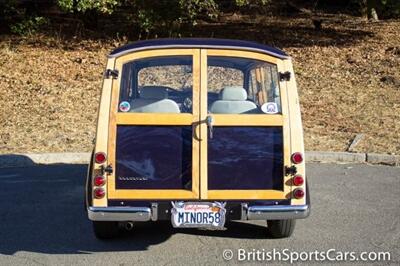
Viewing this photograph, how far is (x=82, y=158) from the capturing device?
9.97 metres

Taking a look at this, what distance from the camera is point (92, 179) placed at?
572 centimetres

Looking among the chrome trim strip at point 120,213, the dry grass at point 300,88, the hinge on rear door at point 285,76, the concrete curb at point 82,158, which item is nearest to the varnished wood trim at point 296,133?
the hinge on rear door at point 285,76

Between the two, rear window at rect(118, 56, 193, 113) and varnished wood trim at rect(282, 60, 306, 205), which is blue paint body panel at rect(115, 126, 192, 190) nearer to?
rear window at rect(118, 56, 193, 113)

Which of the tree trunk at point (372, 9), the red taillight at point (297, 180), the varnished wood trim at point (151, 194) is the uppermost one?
the tree trunk at point (372, 9)

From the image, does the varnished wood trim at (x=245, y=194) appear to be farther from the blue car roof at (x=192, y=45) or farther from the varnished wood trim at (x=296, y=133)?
the blue car roof at (x=192, y=45)

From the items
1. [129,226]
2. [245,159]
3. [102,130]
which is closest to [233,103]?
[245,159]

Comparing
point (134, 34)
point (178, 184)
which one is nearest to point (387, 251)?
point (178, 184)

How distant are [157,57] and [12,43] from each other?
1199 cm

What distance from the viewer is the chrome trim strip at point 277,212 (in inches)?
221

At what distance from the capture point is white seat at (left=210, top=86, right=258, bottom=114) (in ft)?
19.1

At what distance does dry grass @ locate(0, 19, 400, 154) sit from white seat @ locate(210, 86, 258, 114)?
4.57 metres

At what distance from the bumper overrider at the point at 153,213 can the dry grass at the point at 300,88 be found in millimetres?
4838

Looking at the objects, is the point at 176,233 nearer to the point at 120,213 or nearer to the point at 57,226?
the point at 120,213

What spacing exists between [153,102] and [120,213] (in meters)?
1.03
